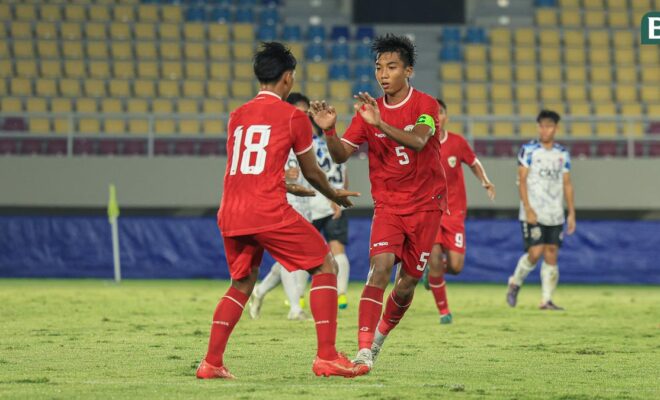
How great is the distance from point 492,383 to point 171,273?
14.5 metres

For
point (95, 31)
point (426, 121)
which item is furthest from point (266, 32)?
point (426, 121)

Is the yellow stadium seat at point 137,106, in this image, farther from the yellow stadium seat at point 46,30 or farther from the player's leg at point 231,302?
the player's leg at point 231,302

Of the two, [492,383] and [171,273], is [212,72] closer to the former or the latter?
[171,273]

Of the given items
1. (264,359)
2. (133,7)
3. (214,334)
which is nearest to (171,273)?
(133,7)

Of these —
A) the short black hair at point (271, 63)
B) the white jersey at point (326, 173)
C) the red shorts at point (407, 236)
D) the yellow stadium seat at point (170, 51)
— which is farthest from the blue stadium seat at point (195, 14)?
the short black hair at point (271, 63)

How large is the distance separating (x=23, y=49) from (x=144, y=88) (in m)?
2.91

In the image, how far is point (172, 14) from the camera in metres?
26.5

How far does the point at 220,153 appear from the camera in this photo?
21.2 meters

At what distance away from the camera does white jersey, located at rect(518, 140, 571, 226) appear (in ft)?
44.2

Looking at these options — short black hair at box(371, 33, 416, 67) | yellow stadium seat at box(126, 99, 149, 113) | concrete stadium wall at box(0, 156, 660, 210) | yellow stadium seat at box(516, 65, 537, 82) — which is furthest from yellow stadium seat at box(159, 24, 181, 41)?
short black hair at box(371, 33, 416, 67)

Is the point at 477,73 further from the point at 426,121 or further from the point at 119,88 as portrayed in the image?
the point at 426,121

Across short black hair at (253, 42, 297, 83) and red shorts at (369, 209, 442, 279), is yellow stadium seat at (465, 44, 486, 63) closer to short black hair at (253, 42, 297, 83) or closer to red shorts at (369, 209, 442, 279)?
red shorts at (369, 209, 442, 279)

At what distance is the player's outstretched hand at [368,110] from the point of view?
22.0 ft

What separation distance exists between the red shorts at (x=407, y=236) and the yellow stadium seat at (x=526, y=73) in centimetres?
1861
